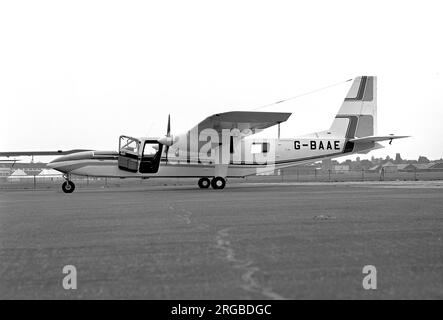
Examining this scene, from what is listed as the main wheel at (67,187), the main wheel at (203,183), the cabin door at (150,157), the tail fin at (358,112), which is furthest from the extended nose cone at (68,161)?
the tail fin at (358,112)

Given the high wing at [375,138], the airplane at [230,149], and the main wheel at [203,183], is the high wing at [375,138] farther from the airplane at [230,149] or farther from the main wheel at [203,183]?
the main wheel at [203,183]

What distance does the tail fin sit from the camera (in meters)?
26.7

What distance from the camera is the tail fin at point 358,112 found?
87.7 ft

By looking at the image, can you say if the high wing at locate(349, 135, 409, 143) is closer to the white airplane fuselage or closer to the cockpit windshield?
the white airplane fuselage

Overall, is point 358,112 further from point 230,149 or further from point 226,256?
point 226,256

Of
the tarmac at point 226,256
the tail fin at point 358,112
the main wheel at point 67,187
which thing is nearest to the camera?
the tarmac at point 226,256

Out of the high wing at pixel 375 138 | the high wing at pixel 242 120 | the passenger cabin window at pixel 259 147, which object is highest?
the high wing at pixel 242 120

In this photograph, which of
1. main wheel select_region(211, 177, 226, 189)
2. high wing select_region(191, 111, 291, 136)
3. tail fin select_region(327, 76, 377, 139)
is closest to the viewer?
high wing select_region(191, 111, 291, 136)

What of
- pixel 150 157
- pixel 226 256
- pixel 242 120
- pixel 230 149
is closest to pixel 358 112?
pixel 230 149

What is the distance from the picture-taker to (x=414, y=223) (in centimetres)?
762

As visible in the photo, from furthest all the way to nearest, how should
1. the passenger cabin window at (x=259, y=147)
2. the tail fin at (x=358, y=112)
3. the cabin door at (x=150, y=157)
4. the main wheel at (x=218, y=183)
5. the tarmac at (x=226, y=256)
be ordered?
the tail fin at (x=358, y=112), the passenger cabin window at (x=259, y=147), the main wheel at (x=218, y=183), the cabin door at (x=150, y=157), the tarmac at (x=226, y=256)

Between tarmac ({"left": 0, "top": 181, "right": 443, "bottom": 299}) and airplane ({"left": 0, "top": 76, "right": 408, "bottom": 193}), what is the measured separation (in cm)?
1326

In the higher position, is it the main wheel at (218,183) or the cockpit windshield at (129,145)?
the cockpit windshield at (129,145)

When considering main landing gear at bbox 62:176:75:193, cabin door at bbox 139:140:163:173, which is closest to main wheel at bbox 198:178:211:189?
cabin door at bbox 139:140:163:173
